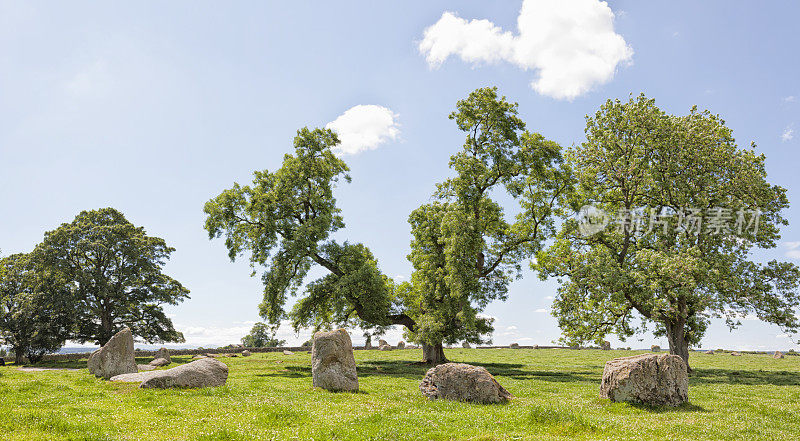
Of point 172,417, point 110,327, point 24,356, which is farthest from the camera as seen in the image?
point 110,327

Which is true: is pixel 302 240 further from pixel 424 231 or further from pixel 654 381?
pixel 654 381

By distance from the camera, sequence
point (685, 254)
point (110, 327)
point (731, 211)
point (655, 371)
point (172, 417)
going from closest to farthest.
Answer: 1. point (172, 417)
2. point (655, 371)
3. point (685, 254)
4. point (731, 211)
5. point (110, 327)

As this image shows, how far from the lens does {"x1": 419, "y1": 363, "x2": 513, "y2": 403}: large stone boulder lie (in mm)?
18000

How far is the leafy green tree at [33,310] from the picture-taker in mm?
45438

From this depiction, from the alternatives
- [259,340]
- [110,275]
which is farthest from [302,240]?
[259,340]

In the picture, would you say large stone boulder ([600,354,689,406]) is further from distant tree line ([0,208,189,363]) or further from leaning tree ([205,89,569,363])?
distant tree line ([0,208,189,363])

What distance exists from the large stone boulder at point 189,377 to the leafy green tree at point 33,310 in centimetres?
3454

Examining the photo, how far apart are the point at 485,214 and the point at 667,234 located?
14951mm

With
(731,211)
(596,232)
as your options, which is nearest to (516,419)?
(596,232)

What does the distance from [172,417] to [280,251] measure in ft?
85.3

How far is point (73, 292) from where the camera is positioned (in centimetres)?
4916

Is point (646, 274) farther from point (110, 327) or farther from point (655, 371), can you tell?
point (110, 327)

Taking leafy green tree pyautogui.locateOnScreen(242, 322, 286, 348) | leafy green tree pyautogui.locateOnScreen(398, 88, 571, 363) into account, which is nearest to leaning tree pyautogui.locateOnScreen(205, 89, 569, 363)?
leafy green tree pyautogui.locateOnScreen(398, 88, 571, 363)

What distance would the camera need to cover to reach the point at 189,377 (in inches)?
805
